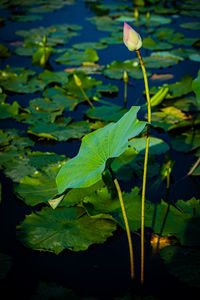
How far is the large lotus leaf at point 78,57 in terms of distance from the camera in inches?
126

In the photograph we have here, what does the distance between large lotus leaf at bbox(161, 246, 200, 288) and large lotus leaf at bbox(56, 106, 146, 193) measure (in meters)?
0.48

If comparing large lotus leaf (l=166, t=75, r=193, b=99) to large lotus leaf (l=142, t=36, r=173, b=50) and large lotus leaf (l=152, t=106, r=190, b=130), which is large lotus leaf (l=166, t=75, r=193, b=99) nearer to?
large lotus leaf (l=152, t=106, r=190, b=130)

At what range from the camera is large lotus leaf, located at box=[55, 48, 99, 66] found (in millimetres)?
3213

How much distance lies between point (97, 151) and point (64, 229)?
42cm

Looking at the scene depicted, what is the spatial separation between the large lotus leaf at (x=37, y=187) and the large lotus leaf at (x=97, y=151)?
428 mm

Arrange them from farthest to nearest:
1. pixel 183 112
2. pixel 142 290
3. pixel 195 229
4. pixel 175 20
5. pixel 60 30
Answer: pixel 175 20
pixel 60 30
pixel 183 112
pixel 195 229
pixel 142 290

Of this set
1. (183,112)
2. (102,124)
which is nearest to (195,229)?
(102,124)

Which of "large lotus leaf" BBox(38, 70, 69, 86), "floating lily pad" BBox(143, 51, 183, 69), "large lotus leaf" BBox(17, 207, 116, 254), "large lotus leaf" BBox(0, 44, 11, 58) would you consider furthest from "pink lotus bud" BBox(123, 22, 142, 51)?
"large lotus leaf" BBox(0, 44, 11, 58)

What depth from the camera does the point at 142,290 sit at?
1.10m

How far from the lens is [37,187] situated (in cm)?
152

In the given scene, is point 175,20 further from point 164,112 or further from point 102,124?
point 102,124

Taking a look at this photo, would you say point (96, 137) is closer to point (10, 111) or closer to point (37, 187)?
point (37, 187)

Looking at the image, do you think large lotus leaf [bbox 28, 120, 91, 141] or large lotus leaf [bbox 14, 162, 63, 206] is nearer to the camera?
large lotus leaf [bbox 14, 162, 63, 206]

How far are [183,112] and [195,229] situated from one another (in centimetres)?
128
